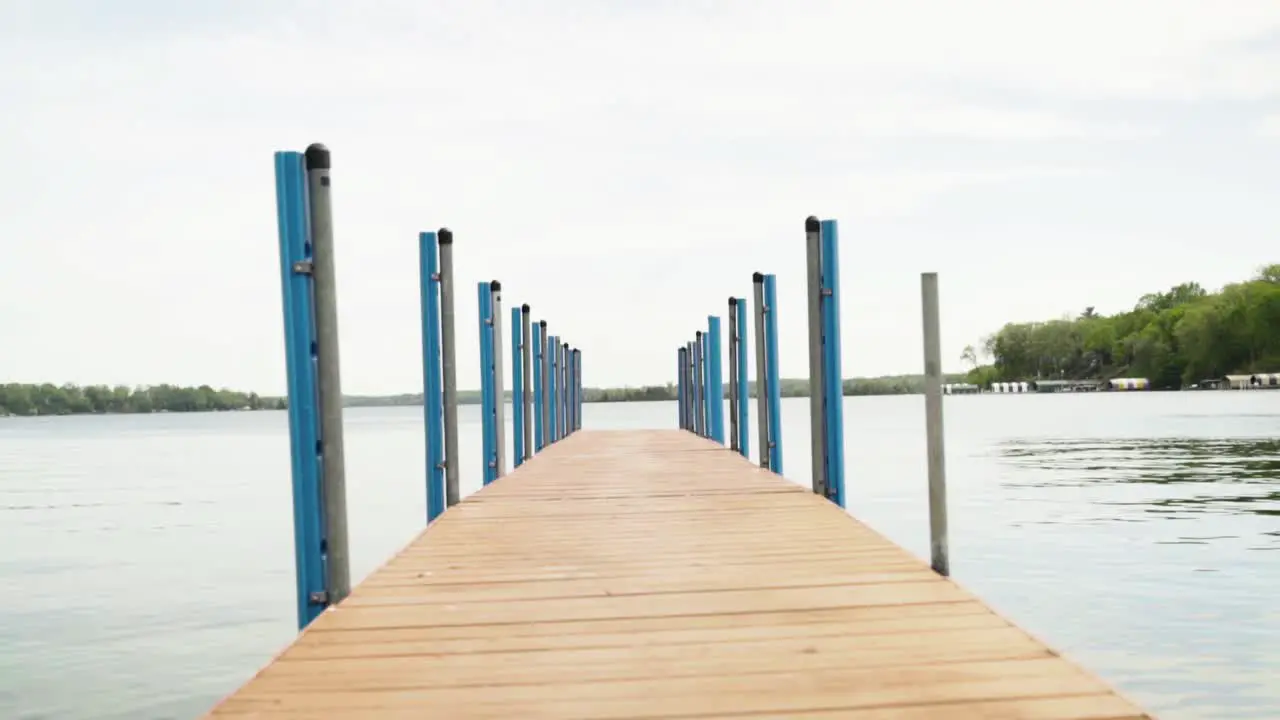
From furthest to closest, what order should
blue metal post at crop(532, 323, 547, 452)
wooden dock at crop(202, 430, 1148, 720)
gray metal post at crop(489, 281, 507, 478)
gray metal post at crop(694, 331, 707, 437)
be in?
gray metal post at crop(694, 331, 707, 437) < blue metal post at crop(532, 323, 547, 452) < gray metal post at crop(489, 281, 507, 478) < wooden dock at crop(202, 430, 1148, 720)

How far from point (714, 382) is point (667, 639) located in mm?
9749

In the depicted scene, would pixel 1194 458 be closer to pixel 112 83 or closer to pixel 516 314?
pixel 516 314

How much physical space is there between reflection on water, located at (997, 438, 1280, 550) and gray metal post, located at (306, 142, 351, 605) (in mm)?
8212

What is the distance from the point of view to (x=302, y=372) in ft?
11.9

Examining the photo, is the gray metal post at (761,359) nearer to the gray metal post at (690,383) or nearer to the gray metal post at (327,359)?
the gray metal post at (327,359)

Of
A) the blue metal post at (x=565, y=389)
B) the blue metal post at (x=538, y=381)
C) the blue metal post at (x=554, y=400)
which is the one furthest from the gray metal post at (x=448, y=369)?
the blue metal post at (x=565, y=389)

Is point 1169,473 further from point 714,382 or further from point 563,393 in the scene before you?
point 563,393

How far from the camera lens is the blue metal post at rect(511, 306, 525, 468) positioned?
32.9 feet

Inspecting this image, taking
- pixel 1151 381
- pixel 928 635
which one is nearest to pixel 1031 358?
pixel 1151 381

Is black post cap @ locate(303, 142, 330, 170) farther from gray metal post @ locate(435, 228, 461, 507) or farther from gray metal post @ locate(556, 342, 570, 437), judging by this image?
gray metal post @ locate(556, 342, 570, 437)

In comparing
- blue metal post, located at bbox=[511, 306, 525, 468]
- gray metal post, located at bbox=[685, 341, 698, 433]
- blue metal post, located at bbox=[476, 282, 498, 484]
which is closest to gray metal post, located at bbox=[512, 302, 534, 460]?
blue metal post, located at bbox=[511, 306, 525, 468]

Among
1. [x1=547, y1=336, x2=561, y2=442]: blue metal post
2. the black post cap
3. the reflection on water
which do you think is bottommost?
the reflection on water

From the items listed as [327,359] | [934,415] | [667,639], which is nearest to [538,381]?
[327,359]

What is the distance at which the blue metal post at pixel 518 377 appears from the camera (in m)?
10.0
